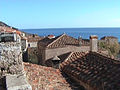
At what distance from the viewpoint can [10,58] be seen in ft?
15.6

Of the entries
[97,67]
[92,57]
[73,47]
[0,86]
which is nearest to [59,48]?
[73,47]

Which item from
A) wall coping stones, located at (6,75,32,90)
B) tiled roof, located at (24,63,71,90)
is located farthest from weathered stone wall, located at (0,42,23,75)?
tiled roof, located at (24,63,71,90)

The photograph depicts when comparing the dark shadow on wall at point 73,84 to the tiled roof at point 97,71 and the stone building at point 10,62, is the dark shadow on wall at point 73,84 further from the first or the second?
the stone building at point 10,62

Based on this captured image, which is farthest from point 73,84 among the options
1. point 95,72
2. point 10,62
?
point 10,62

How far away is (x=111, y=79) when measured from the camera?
5660 millimetres

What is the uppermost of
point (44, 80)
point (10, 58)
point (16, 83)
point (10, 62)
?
point (10, 58)

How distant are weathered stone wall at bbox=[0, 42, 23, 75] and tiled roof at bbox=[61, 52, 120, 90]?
260cm

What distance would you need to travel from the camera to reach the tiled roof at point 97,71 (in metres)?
5.55

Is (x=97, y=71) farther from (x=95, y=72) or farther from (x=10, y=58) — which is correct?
(x=10, y=58)

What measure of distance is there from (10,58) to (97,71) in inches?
134

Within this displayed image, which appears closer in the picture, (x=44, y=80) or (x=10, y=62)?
(x=10, y=62)

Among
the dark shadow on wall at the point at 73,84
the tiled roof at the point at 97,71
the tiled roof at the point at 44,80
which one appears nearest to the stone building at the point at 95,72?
the tiled roof at the point at 97,71

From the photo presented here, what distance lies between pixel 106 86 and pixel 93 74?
118 cm

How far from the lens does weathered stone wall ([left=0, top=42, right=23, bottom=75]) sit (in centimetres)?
471
